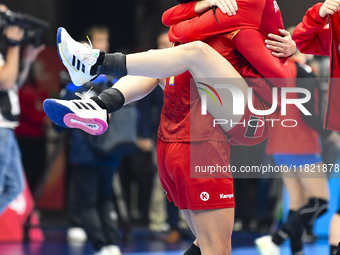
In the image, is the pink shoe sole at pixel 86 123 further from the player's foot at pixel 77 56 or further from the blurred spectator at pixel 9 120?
the blurred spectator at pixel 9 120

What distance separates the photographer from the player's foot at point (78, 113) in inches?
90.0

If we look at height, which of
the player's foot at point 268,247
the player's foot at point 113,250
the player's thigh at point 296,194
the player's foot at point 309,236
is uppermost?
the player's thigh at point 296,194

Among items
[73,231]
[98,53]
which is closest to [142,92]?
[98,53]

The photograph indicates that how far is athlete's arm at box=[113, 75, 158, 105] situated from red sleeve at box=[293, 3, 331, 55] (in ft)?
3.00

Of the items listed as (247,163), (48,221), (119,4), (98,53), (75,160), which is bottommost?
(48,221)

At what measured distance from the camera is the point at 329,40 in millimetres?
2750

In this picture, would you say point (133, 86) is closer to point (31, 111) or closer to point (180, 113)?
point (180, 113)

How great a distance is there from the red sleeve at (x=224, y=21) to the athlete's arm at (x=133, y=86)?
336 mm

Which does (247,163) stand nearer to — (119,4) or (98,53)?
(119,4)

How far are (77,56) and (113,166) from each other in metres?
2.30

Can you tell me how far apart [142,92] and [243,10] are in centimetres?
66

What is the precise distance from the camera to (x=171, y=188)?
2578 mm

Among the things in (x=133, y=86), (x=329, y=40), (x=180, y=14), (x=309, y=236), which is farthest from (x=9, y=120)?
(x=309, y=236)

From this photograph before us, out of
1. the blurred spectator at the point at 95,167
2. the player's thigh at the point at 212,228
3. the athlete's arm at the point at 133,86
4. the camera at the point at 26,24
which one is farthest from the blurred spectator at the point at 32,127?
the player's thigh at the point at 212,228
